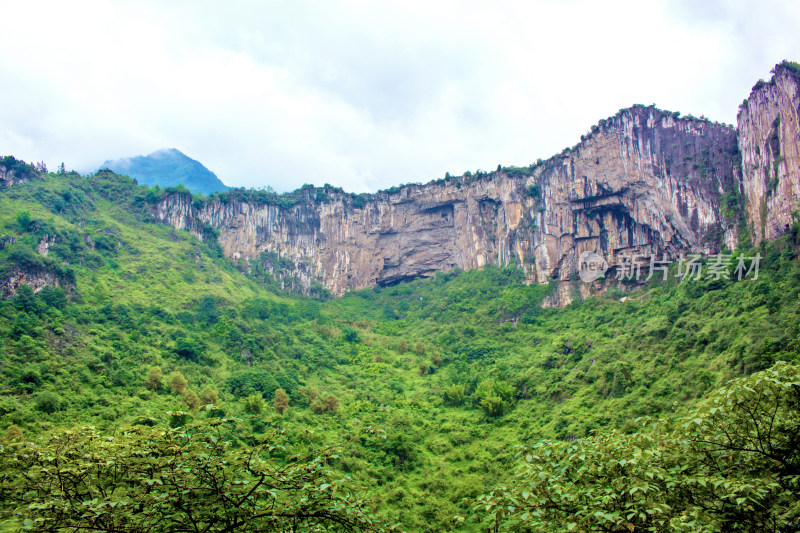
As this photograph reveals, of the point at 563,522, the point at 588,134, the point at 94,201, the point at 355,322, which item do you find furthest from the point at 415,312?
the point at 563,522

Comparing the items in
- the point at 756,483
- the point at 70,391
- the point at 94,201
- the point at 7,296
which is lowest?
the point at 70,391

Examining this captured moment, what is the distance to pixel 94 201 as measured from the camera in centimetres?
4634

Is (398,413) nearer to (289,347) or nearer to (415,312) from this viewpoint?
(289,347)

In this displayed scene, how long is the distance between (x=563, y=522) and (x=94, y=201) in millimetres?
52542

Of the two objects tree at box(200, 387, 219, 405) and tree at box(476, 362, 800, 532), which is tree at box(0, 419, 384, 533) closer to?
tree at box(476, 362, 800, 532)

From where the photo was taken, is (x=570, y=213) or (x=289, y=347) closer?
(x=289, y=347)

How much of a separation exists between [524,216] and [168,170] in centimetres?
6466

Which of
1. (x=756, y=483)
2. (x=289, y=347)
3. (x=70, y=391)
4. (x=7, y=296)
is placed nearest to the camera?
(x=756, y=483)

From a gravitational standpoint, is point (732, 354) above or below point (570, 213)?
below

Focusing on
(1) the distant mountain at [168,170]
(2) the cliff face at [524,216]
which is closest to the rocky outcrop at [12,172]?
(2) the cliff face at [524,216]

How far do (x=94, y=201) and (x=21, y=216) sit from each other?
14.9 meters

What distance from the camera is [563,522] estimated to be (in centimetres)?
405

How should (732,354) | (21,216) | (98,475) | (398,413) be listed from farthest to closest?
1. (21,216)
2. (398,413)
3. (732,354)
4. (98,475)

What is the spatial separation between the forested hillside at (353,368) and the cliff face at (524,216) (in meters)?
4.55
